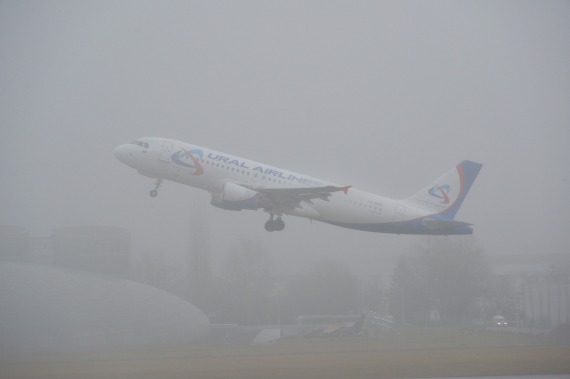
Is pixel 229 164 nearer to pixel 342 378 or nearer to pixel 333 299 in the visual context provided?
pixel 333 299

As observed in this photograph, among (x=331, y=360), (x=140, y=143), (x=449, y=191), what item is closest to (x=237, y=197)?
(x=140, y=143)

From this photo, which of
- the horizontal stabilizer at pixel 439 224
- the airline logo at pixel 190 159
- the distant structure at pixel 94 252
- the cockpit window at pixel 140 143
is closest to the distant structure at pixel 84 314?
the distant structure at pixel 94 252

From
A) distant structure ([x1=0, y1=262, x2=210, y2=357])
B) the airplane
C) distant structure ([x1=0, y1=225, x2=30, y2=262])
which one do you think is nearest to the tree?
the airplane

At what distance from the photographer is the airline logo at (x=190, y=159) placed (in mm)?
39438

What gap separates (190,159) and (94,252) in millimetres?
9867

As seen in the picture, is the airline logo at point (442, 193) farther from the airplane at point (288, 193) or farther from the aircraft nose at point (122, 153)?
the aircraft nose at point (122, 153)

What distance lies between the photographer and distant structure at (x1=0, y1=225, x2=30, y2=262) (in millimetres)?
44281

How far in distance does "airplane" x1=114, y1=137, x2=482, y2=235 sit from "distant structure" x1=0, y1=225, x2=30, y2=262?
992cm

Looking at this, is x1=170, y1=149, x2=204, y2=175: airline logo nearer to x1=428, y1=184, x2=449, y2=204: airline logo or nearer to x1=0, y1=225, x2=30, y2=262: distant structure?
x1=0, y1=225, x2=30, y2=262: distant structure

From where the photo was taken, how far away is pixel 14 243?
45.0 m

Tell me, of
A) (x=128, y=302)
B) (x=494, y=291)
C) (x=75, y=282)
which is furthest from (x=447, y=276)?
(x=75, y=282)

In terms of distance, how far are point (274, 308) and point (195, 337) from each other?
5870 mm

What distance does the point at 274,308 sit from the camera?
40188 mm

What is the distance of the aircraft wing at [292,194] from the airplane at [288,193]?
5cm
